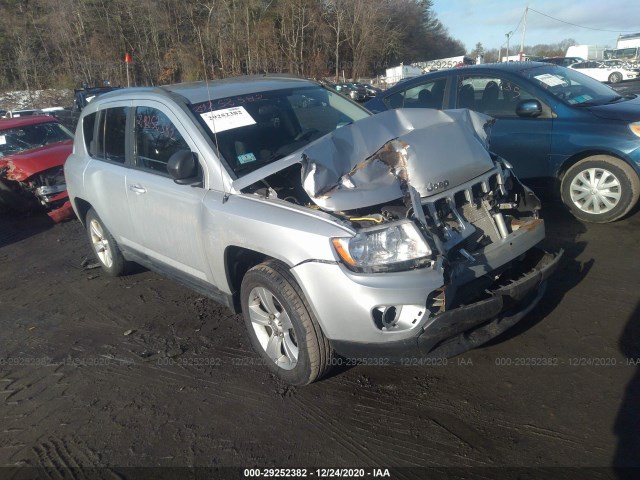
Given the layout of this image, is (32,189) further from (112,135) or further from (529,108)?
(529,108)

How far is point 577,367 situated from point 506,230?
0.97 metres

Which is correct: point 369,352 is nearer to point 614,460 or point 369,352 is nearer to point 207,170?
point 614,460

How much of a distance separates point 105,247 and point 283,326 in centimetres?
311

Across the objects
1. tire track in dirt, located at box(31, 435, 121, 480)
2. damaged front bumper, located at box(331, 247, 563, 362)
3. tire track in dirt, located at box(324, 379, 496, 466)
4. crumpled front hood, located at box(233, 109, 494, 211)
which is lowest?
tire track in dirt, located at box(31, 435, 121, 480)

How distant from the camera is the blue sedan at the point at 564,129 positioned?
523cm

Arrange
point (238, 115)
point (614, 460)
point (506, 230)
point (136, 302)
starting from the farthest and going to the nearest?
point (136, 302), point (238, 115), point (506, 230), point (614, 460)

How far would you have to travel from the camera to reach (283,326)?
10.8 ft

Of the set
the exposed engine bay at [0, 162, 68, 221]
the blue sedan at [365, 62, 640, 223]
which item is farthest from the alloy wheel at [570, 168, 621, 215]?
the exposed engine bay at [0, 162, 68, 221]

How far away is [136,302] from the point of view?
4902mm

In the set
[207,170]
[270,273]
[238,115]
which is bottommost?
[270,273]

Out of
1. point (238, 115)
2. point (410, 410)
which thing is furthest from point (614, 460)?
point (238, 115)

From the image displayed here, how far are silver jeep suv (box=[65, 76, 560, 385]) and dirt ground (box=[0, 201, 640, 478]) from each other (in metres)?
0.35

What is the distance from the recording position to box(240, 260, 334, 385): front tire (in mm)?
3004

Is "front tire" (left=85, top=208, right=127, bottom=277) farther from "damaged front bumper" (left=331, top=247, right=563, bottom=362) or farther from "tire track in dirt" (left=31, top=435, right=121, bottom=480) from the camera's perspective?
"damaged front bumper" (left=331, top=247, right=563, bottom=362)
